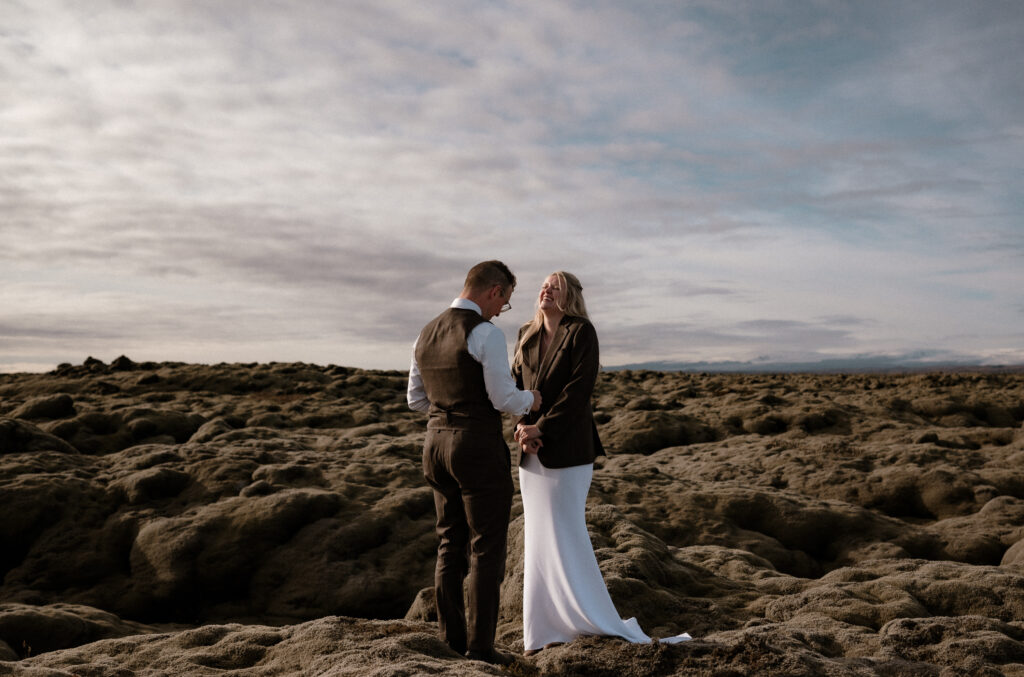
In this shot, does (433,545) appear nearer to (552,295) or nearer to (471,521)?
(471,521)

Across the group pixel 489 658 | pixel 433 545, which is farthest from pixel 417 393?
pixel 433 545

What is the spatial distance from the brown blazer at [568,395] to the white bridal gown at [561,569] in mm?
130

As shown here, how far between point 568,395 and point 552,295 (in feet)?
2.46

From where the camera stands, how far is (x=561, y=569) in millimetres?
5137

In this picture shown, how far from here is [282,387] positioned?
2964 cm

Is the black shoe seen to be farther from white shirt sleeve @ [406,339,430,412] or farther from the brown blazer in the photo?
white shirt sleeve @ [406,339,430,412]

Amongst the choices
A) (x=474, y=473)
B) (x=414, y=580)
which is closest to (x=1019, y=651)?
(x=474, y=473)

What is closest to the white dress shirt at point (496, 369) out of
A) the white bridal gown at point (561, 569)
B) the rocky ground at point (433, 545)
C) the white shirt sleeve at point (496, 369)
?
the white shirt sleeve at point (496, 369)

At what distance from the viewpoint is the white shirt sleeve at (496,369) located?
461cm

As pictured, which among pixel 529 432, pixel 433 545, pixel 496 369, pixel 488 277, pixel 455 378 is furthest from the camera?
pixel 433 545

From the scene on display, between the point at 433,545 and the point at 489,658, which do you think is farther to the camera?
the point at 433,545

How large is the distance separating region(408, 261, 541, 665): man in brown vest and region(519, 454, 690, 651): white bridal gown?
15.8 inches

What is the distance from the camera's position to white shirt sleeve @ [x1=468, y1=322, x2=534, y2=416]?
182 inches

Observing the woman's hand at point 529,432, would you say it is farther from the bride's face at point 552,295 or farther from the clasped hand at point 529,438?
the bride's face at point 552,295
